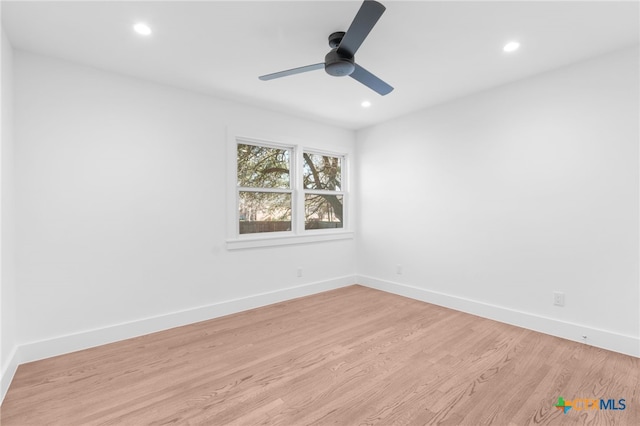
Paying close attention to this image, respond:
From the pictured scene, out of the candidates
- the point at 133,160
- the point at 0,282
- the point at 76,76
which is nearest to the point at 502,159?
the point at 133,160

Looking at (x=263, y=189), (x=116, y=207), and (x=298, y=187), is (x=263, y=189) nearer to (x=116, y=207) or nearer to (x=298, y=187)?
(x=298, y=187)

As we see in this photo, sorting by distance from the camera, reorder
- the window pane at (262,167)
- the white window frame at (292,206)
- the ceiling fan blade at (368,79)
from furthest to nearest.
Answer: the window pane at (262,167) < the white window frame at (292,206) < the ceiling fan blade at (368,79)

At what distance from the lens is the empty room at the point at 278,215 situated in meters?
1.98

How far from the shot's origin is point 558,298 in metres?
2.87

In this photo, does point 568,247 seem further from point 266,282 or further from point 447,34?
point 266,282

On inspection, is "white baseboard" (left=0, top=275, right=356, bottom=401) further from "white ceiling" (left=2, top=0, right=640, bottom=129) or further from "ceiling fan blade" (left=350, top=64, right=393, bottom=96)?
"ceiling fan blade" (left=350, top=64, right=393, bottom=96)

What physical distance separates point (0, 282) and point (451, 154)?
4.25 metres

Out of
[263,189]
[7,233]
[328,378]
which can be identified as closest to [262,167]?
[263,189]

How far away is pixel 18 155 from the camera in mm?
2424

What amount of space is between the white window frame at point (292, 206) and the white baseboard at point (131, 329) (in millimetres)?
659

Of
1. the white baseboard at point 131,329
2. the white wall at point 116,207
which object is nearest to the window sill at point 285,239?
the white wall at point 116,207

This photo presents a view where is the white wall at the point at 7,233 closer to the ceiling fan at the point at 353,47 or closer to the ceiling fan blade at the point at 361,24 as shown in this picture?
the ceiling fan at the point at 353,47

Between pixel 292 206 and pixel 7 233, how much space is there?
9.19 feet

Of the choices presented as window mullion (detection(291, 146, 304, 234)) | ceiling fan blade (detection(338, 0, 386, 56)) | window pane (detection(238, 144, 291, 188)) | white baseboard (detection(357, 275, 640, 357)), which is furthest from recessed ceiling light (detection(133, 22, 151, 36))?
white baseboard (detection(357, 275, 640, 357))
